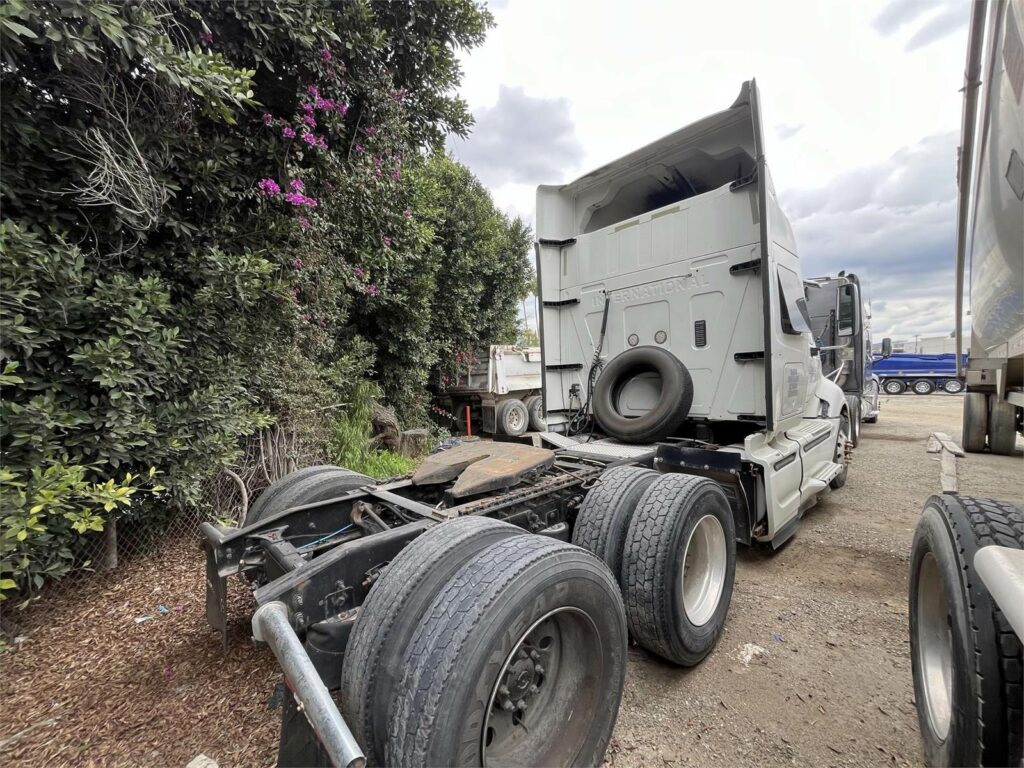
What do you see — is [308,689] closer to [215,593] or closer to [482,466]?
[215,593]

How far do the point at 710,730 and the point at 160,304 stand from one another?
385cm

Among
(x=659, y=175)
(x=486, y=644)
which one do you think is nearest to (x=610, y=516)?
(x=486, y=644)

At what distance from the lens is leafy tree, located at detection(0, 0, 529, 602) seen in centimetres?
230

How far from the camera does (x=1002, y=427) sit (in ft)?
23.7

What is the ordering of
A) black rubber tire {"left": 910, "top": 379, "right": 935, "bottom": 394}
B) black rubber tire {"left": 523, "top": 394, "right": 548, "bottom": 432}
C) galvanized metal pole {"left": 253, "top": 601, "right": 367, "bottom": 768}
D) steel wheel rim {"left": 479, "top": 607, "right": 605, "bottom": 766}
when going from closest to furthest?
galvanized metal pole {"left": 253, "top": 601, "right": 367, "bottom": 768}, steel wheel rim {"left": 479, "top": 607, "right": 605, "bottom": 766}, black rubber tire {"left": 523, "top": 394, "right": 548, "bottom": 432}, black rubber tire {"left": 910, "top": 379, "right": 935, "bottom": 394}

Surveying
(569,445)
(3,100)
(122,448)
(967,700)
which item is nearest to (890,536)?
(569,445)

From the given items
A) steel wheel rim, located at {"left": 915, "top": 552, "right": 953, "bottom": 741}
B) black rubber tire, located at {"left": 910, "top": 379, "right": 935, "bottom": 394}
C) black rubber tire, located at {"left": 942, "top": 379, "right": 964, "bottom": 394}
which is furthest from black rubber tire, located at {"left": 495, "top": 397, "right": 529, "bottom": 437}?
black rubber tire, located at {"left": 910, "top": 379, "right": 935, "bottom": 394}

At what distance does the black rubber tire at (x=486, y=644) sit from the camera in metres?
1.28

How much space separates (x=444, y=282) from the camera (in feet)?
30.9

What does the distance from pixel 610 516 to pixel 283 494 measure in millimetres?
2090

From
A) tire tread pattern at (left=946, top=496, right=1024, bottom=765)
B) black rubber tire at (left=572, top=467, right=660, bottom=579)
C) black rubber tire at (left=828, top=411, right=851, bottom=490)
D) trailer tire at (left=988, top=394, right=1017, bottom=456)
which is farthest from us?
trailer tire at (left=988, top=394, right=1017, bottom=456)

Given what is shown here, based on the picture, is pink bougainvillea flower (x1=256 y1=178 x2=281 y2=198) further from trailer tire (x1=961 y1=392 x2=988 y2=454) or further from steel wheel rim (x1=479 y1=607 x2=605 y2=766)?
trailer tire (x1=961 y1=392 x2=988 y2=454)

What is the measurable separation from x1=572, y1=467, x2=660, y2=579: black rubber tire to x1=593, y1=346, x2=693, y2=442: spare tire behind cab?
0.97 meters

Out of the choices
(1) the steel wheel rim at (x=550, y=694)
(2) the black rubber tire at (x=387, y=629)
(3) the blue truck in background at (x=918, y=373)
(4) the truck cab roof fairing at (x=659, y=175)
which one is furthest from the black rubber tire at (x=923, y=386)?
(2) the black rubber tire at (x=387, y=629)
